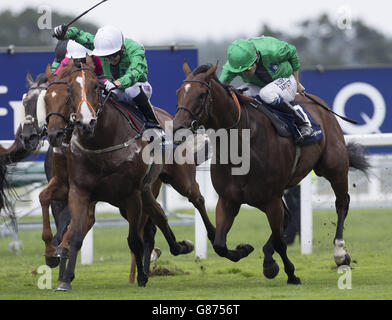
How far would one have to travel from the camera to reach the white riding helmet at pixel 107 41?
802 cm

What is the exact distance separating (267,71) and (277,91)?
0.75 feet

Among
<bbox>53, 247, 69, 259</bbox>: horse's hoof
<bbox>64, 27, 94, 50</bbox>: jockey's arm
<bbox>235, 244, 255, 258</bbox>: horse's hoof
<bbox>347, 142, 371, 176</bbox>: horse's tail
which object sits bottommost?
<bbox>235, 244, 255, 258</bbox>: horse's hoof

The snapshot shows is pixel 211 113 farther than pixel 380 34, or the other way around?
pixel 380 34

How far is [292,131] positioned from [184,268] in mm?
2198

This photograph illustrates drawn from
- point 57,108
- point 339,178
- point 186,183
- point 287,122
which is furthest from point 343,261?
point 57,108

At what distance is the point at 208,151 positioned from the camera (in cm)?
950

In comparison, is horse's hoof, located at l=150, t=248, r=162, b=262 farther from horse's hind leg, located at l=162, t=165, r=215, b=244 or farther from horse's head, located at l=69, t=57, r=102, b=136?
horse's head, located at l=69, t=57, r=102, b=136

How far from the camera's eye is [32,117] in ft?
26.3

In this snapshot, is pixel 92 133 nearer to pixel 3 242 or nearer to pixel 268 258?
pixel 268 258

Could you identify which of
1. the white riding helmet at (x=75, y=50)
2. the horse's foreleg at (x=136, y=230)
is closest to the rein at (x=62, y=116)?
the horse's foreleg at (x=136, y=230)

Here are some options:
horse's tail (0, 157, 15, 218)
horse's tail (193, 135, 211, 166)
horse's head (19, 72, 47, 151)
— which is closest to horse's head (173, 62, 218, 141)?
horse's head (19, 72, 47, 151)

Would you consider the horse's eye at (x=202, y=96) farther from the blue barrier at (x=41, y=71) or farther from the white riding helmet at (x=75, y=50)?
the blue barrier at (x=41, y=71)

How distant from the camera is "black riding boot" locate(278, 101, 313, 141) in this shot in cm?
835
